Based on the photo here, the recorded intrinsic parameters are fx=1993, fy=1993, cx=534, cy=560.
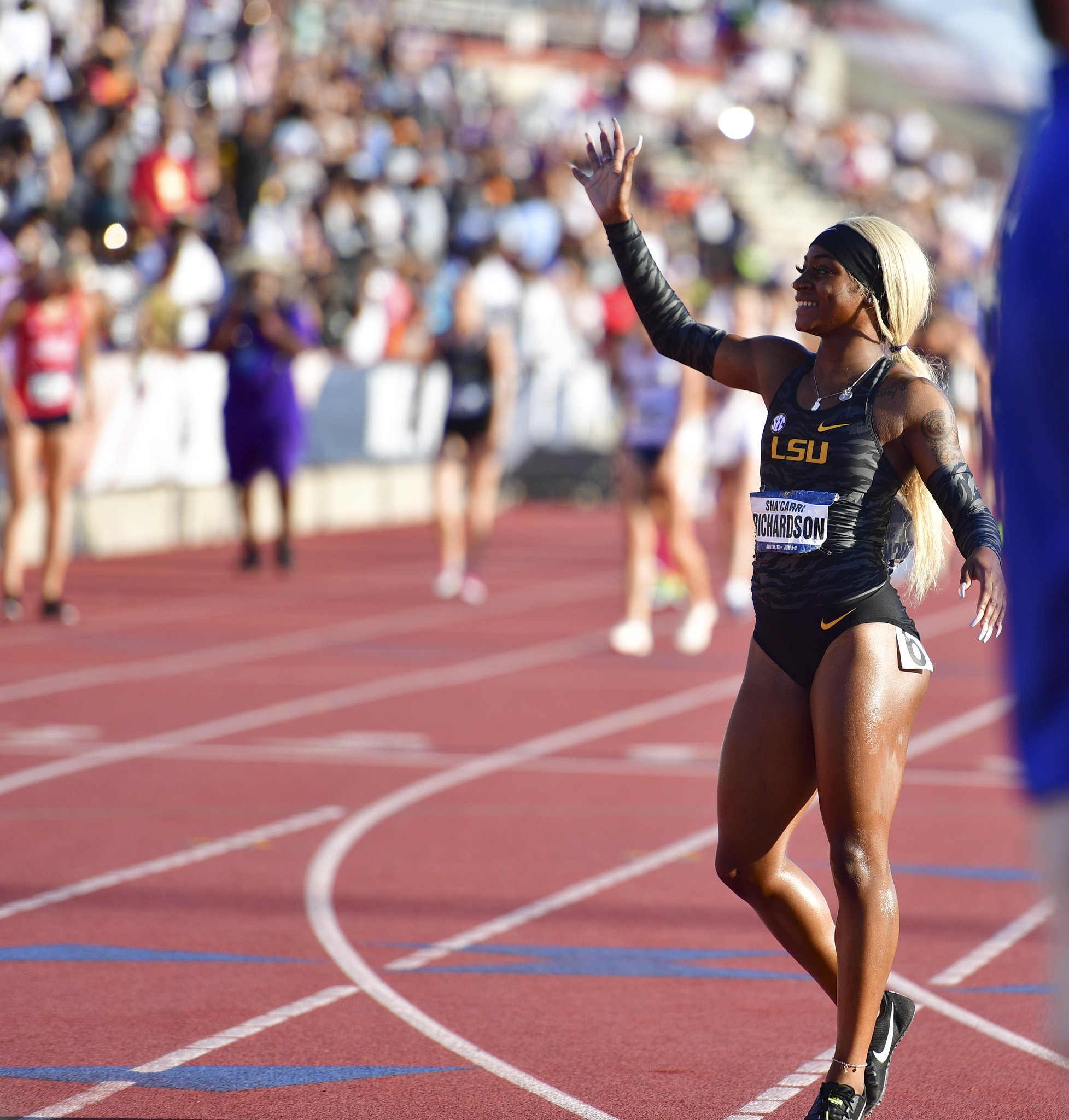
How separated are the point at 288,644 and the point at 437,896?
639 centimetres

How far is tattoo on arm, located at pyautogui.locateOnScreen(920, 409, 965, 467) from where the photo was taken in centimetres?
407

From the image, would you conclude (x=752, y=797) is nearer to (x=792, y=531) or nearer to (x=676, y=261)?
(x=792, y=531)

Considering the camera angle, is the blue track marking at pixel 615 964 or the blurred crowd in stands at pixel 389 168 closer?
the blue track marking at pixel 615 964

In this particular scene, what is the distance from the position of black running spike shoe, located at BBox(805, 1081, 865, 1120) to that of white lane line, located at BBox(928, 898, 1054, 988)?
5.08ft

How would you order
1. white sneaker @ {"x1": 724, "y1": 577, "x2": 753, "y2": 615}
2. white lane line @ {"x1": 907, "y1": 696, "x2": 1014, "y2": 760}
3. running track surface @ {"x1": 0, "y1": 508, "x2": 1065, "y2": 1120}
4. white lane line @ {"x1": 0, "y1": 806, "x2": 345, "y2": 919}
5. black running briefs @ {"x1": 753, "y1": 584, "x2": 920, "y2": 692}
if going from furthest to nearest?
white sneaker @ {"x1": 724, "y1": 577, "x2": 753, "y2": 615}
white lane line @ {"x1": 907, "y1": 696, "x2": 1014, "y2": 760}
white lane line @ {"x1": 0, "y1": 806, "x2": 345, "y2": 919}
running track surface @ {"x1": 0, "y1": 508, "x2": 1065, "y2": 1120}
black running briefs @ {"x1": 753, "y1": 584, "x2": 920, "y2": 692}

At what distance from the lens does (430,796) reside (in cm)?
822

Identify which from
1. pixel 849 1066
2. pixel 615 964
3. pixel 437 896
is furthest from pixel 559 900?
pixel 849 1066

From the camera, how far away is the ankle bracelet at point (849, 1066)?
156 inches

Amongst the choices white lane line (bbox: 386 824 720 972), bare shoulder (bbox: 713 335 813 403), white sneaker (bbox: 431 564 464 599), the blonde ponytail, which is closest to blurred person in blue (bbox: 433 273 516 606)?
white sneaker (bbox: 431 564 464 599)

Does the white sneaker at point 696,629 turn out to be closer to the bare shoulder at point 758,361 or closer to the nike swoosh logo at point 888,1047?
the bare shoulder at point 758,361

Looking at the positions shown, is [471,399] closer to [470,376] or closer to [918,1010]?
[470,376]

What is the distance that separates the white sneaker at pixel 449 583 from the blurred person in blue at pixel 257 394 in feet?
5.54

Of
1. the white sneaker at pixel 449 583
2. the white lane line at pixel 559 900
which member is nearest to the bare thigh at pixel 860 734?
the white lane line at pixel 559 900

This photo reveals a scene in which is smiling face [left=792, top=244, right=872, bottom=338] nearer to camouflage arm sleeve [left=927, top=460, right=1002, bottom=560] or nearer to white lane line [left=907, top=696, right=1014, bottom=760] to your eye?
camouflage arm sleeve [left=927, top=460, right=1002, bottom=560]
